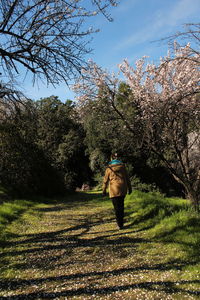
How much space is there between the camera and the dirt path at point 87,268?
3504 millimetres

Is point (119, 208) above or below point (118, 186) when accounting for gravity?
below

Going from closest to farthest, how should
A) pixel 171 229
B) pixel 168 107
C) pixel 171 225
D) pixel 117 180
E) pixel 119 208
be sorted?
pixel 171 229, pixel 171 225, pixel 119 208, pixel 117 180, pixel 168 107

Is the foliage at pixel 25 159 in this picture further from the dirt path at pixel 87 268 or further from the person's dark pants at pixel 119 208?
the dirt path at pixel 87 268

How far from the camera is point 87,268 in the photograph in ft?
14.6

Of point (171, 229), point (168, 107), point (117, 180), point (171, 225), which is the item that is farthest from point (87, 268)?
point (168, 107)

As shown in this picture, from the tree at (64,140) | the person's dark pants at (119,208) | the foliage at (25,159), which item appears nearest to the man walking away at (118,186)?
the person's dark pants at (119,208)

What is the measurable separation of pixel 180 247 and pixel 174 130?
518 centimetres

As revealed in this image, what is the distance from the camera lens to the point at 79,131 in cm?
3338

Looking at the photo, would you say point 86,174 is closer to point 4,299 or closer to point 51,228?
point 51,228

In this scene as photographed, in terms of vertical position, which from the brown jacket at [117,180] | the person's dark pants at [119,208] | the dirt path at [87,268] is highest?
the brown jacket at [117,180]

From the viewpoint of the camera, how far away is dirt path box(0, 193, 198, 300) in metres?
3.50

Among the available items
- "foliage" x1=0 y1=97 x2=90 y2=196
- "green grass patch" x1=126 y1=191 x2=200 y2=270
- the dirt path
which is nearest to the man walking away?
the dirt path

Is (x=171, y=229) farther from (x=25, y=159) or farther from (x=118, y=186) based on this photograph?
(x=25, y=159)

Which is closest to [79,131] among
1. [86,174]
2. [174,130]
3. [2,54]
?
[86,174]
